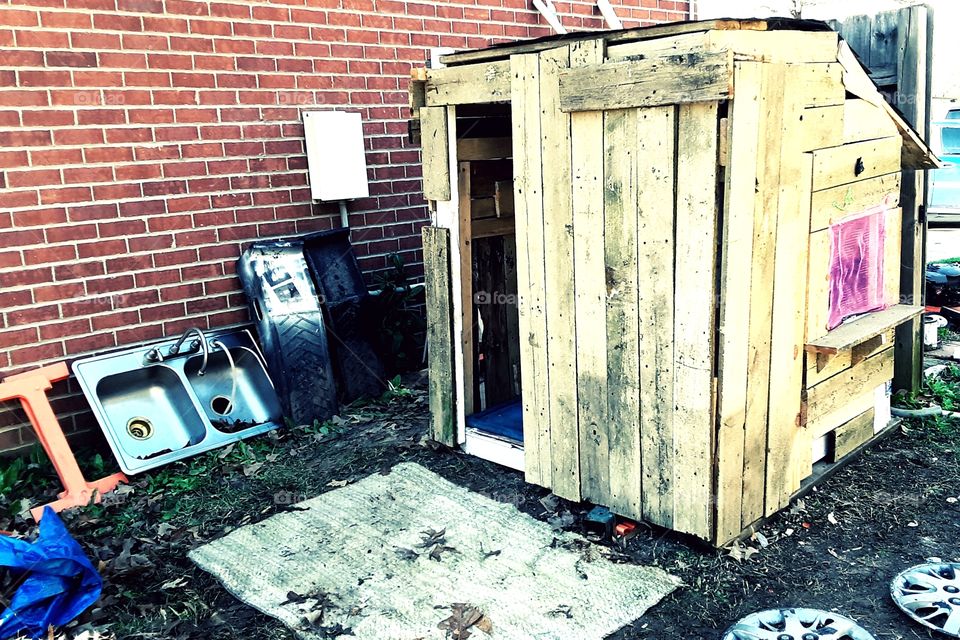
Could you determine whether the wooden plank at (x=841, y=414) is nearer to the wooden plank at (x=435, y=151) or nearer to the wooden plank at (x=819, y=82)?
the wooden plank at (x=819, y=82)

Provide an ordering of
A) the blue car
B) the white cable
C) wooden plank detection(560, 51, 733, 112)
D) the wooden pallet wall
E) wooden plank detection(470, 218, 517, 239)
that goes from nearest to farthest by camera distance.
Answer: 1. wooden plank detection(560, 51, 733, 112)
2. the wooden pallet wall
3. wooden plank detection(470, 218, 517, 239)
4. the white cable
5. the blue car

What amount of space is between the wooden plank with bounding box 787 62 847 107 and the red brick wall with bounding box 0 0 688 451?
11.8ft

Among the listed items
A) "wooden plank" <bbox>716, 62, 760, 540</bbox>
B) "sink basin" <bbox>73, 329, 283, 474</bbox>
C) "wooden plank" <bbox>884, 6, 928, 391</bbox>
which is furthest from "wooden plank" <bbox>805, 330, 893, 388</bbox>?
"sink basin" <bbox>73, 329, 283, 474</bbox>

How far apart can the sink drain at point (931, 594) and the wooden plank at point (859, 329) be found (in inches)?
40.0

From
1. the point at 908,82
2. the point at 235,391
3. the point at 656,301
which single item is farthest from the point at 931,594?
the point at 235,391

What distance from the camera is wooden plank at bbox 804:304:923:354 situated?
360 cm

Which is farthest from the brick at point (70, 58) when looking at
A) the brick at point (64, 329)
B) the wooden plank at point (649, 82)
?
the wooden plank at point (649, 82)

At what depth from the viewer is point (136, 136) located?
16.1 feet

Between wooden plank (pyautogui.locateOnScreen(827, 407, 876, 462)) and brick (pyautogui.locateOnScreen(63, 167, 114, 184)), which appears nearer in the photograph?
wooden plank (pyautogui.locateOnScreen(827, 407, 876, 462))

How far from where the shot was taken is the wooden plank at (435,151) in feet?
14.2

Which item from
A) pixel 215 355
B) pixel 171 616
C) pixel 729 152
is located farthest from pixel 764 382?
pixel 215 355

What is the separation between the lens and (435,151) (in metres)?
4.38

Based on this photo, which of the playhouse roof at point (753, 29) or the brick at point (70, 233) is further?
the brick at point (70, 233)

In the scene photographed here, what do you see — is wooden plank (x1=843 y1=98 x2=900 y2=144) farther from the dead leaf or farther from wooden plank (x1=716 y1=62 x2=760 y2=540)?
the dead leaf
